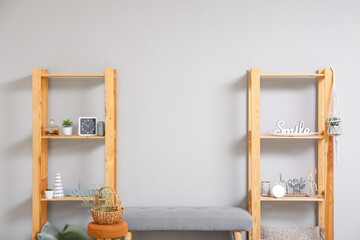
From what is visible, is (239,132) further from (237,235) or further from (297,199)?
(237,235)

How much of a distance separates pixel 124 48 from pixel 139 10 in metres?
0.40

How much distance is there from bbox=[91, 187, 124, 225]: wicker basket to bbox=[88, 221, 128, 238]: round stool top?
0.16 ft

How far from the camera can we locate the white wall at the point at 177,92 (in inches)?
149

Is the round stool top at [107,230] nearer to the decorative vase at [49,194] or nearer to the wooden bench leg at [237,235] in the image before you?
the decorative vase at [49,194]

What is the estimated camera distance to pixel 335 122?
3.47 m

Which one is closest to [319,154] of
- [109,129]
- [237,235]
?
[237,235]

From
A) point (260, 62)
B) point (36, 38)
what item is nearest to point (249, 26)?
point (260, 62)

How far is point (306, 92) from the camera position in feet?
12.4

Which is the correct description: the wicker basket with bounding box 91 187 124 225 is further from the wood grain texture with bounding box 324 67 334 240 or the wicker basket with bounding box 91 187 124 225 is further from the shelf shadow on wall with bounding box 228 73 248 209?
the wood grain texture with bounding box 324 67 334 240

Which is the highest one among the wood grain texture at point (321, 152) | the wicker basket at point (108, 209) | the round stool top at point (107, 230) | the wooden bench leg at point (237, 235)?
the wood grain texture at point (321, 152)

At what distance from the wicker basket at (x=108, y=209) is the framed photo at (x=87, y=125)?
0.54 m

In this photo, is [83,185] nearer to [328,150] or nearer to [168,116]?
[168,116]

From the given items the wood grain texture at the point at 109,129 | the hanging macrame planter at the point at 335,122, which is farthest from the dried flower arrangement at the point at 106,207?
the hanging macrame planter at the point at 335,122

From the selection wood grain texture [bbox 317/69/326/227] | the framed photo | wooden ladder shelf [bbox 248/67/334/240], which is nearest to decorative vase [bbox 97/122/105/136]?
the framed photo
